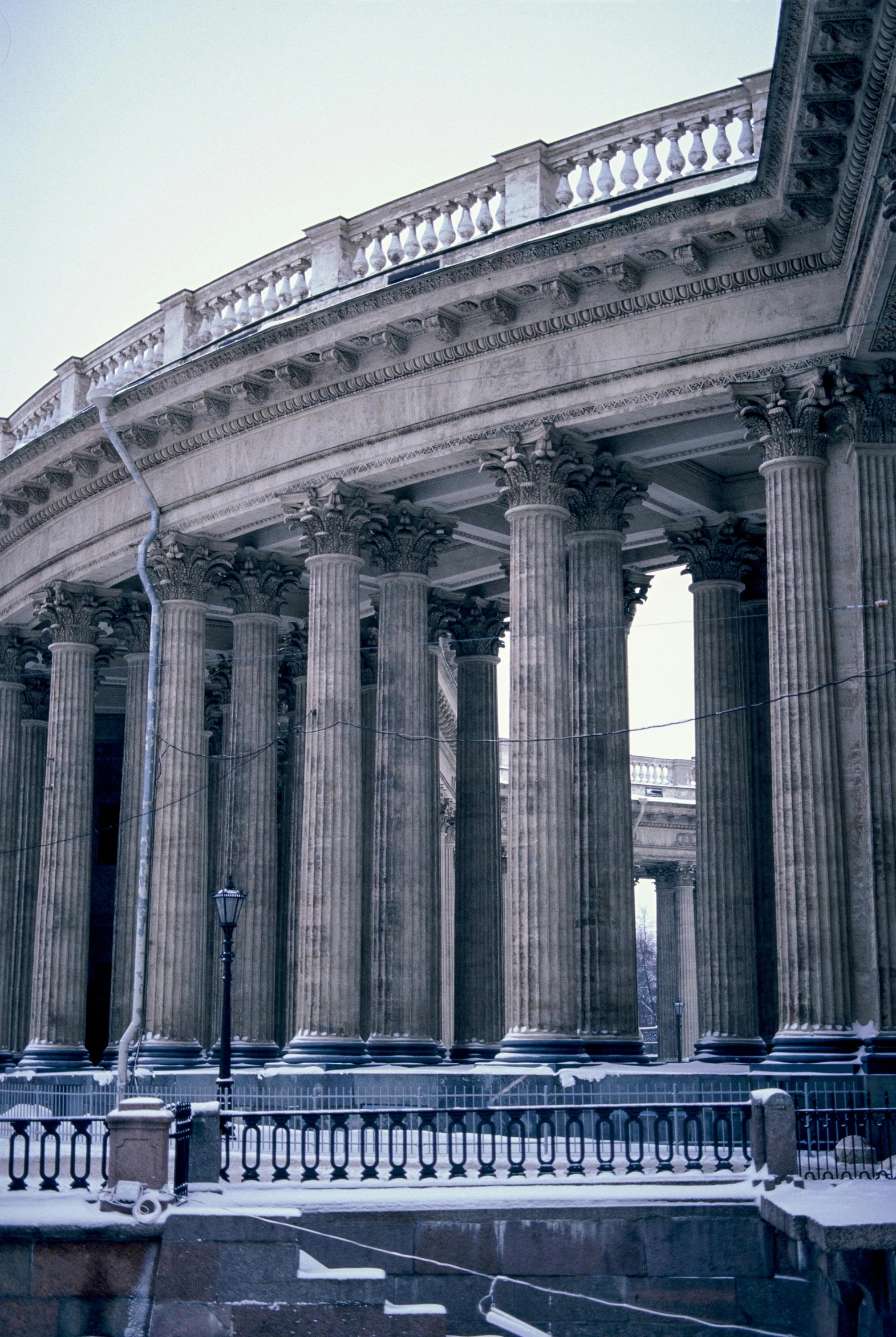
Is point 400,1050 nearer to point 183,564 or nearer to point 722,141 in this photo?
point 183,564

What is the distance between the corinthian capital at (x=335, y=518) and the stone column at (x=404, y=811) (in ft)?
1.86

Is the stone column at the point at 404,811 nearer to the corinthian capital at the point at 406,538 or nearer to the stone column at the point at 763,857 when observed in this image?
the corinthian capital at the point at 406,538

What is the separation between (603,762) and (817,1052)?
7092mm

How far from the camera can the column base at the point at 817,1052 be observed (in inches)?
891

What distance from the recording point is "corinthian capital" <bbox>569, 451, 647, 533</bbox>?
2836 centimetres

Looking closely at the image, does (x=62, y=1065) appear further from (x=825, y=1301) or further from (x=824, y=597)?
(x=825, y=1301)

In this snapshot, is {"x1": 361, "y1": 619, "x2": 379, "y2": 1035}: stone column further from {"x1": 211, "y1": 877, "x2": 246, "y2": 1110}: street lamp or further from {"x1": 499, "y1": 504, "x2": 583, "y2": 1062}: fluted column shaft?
{"x1": 211, "y1": 877, "x2": 246, "y2": 1110}: street lamp

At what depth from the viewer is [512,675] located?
27438mm

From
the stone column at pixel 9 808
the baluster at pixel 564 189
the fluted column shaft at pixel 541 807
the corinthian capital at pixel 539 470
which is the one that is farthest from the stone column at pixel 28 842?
the baluster at pixel 564 189

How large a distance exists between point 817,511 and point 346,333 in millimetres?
8879

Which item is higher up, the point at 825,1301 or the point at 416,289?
the point at 416,289

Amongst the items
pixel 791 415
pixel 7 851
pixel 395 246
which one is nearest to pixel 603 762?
pixel 791 415

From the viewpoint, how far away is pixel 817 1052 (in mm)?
22859

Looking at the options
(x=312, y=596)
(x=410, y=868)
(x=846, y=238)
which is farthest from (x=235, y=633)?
(x=846, y=238)
